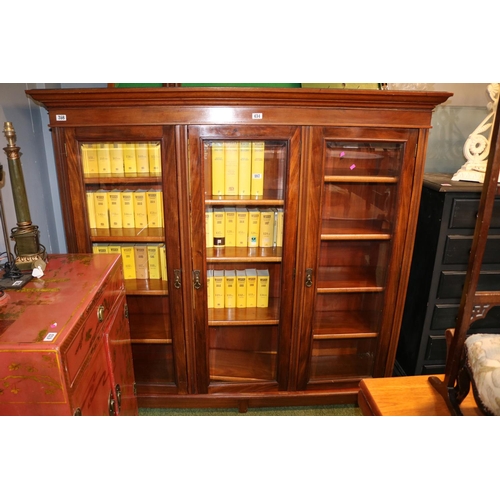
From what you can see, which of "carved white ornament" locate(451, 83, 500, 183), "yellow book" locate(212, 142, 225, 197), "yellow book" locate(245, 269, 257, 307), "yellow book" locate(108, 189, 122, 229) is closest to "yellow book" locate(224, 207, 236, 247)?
"yellow book" locate(212, 142, 225, 197)

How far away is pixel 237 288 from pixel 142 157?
89 cm

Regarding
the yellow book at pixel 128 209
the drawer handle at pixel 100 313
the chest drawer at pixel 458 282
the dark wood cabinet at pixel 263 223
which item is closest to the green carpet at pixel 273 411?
the dark wood cabinet at pixel 263 223

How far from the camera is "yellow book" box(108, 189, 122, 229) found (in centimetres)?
195

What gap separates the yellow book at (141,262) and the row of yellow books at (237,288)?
36 centimetres

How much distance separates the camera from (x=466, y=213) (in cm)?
188

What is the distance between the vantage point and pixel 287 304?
6.51 ft

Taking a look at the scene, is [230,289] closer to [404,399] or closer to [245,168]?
[245,168]

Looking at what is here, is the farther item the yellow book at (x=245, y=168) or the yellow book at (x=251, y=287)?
the yellow book at (x=251, y=287)

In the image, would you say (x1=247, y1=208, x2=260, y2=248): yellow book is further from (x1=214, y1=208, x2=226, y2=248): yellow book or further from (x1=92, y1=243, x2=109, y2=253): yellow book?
(x1=92, y1=243, x2=109, y2=253): yellow book

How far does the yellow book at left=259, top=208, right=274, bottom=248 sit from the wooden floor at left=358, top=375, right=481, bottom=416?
983 millimetres

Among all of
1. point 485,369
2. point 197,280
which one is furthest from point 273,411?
point 485,369

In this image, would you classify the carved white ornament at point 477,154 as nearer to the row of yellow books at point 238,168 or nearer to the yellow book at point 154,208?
Result: the row of yellow books at point 238,168

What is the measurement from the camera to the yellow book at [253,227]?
2029 millimetres
